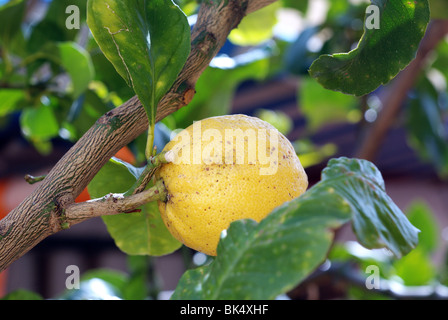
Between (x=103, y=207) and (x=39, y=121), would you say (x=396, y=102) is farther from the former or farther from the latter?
(x=103, y=207)

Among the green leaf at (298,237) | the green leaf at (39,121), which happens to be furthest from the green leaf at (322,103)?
the green leaf at (298,237)

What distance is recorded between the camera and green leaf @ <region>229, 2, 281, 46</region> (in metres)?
0.95

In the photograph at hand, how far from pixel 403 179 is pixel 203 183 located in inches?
109

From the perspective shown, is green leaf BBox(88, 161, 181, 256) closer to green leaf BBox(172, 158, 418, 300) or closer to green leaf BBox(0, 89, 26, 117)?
green leaf BBox(172, 158, 418, 300)

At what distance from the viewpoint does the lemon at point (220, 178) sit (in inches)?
14.7

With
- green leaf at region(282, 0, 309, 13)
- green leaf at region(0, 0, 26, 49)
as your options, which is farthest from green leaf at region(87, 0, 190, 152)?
green leaf at region(282, 0, 309, 13)

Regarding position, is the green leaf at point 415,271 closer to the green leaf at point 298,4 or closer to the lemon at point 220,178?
the green leaf at point 298,4

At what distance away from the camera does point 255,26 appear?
951 millimetres

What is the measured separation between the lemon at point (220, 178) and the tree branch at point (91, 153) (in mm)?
40

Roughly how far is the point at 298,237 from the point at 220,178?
0.38 ft

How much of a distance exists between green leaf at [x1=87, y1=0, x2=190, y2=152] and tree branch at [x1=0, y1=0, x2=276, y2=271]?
0.10 feet

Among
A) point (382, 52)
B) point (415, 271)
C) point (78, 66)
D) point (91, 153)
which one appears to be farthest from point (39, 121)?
point (415, 271)

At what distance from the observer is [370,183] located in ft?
1.11
